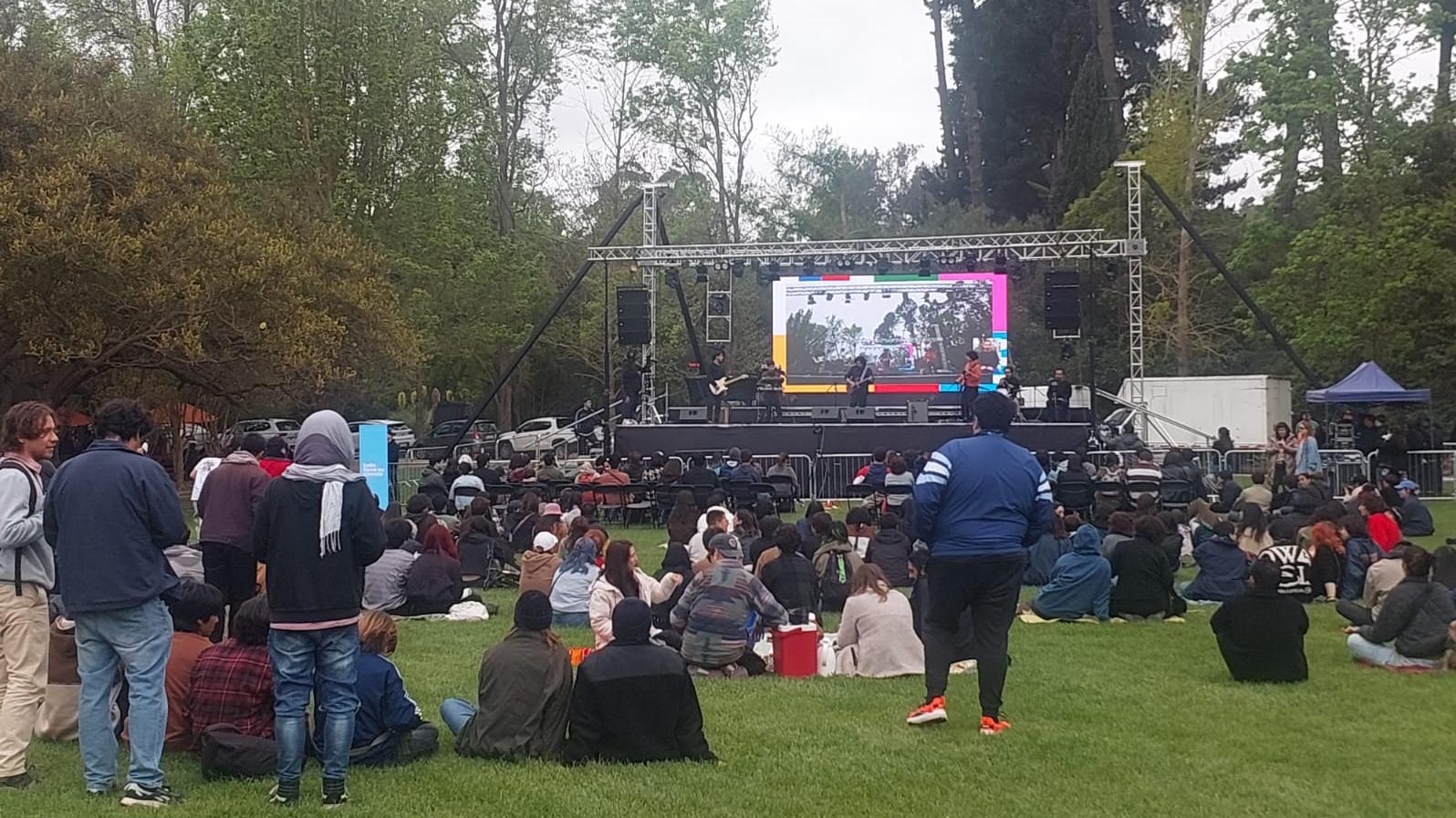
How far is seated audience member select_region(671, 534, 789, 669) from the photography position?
730 cm

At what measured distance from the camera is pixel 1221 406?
88.7ft

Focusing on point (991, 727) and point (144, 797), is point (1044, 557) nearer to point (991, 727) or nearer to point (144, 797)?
point (991, 727)

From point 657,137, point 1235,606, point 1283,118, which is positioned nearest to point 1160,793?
point 1235,606

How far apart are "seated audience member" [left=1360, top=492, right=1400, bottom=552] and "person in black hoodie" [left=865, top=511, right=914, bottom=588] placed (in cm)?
421

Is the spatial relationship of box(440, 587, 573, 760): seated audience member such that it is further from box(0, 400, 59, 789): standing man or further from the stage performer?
the stage performer

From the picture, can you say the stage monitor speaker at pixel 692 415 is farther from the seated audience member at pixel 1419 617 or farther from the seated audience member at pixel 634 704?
the seated audience member at pixel 634 704

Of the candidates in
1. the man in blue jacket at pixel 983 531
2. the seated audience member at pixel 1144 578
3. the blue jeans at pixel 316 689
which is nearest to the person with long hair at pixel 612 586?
the man in blue jacket at pixel 983 531

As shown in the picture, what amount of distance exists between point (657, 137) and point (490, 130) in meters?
6.62

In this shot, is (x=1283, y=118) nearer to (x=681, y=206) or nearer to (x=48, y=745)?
(x=681, y=206)

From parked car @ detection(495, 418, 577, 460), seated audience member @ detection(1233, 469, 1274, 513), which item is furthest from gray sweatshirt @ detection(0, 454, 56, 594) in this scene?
parked car @ detection(495, 418, 577, 460)

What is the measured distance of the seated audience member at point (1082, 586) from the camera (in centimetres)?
Answer: 967

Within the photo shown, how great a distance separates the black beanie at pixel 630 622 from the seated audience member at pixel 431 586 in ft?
16.0

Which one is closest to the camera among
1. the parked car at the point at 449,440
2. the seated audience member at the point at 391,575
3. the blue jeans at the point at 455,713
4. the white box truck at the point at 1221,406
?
the blue jeans at the point at 455,713

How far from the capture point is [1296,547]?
33.7ft
